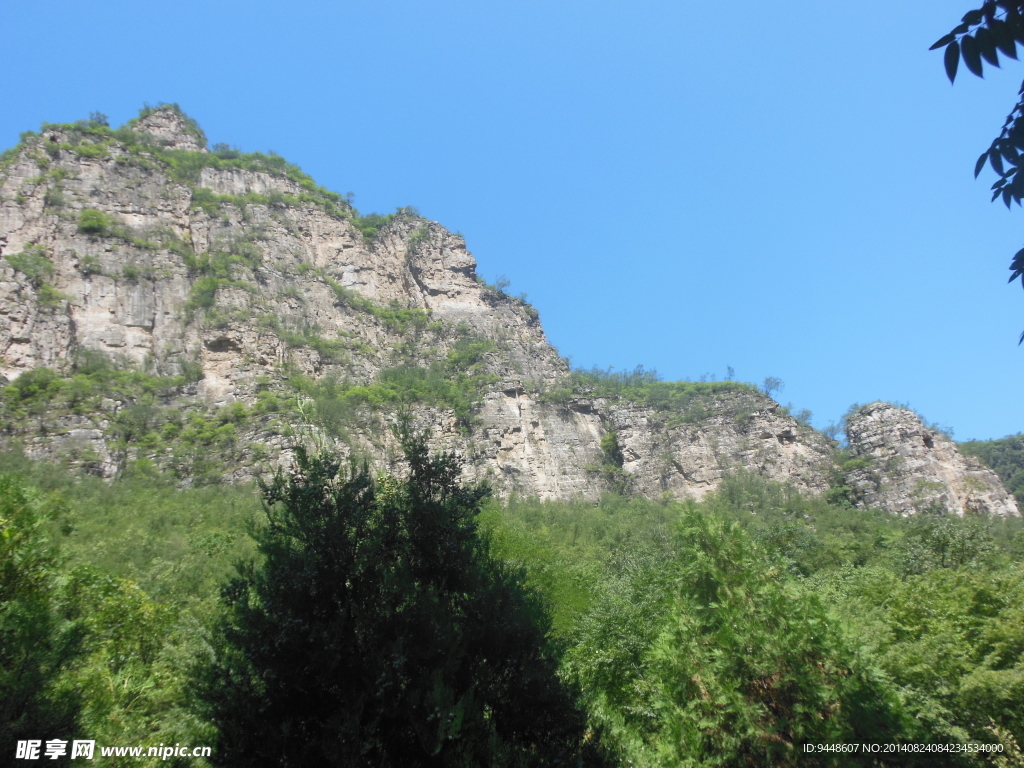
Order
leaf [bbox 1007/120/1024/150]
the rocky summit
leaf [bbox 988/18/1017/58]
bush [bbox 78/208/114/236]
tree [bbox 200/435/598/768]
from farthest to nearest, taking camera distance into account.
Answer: bush [bbox 78/208/114/236] < the rocky summit < tree [bbox 200/435/598/768] < leaf [bbox 1007/120/1024/150] < leaf [bbox 988/18/1017/58]

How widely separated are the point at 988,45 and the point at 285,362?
54442 millimetres

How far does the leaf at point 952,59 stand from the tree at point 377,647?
703cm

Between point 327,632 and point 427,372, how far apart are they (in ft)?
183

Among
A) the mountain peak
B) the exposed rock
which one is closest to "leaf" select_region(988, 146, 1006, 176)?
the exposed rock

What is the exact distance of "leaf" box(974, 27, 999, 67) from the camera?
10.3 feet

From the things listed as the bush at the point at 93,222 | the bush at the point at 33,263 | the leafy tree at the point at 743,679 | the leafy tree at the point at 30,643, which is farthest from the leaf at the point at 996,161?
the bush at the point at 93,222

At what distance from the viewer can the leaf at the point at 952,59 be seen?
3.17 metres

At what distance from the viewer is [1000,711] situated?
498 inches

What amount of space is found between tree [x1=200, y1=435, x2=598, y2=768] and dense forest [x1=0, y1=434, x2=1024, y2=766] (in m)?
0.03

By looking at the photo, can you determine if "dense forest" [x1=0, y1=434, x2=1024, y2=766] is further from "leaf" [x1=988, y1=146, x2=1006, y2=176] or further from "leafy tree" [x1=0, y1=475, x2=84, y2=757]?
"leaf" [x1=988, y1=146, x2=1006, y2=176]

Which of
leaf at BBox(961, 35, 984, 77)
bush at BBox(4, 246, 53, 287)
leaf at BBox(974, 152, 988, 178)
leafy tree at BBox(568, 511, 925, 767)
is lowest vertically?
leafy tree at BBox(568, 511, 925, 767)

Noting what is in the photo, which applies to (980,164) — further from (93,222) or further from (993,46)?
(93,222)

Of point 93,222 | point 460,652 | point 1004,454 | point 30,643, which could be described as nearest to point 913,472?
point 1004,454

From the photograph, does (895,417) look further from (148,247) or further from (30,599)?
(148,247)
